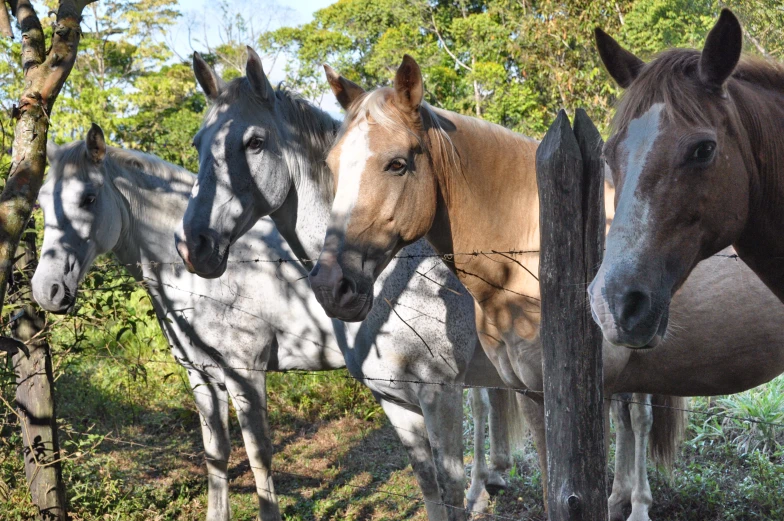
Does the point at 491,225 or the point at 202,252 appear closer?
the point at 491,225

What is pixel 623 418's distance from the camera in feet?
12.9

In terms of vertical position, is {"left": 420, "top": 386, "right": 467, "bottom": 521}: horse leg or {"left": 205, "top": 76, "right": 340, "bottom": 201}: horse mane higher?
{"left": 205, "top": 76, "right": 340, "bottom": 201}: horse mane

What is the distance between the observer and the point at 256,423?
380 centimetres

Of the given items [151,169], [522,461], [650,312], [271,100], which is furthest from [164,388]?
[650,312]

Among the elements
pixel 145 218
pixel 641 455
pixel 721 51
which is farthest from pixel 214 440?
pixel 721 51

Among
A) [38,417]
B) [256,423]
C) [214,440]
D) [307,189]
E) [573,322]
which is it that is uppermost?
[307,189]

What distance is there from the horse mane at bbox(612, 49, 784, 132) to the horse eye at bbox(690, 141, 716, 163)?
0.06 m

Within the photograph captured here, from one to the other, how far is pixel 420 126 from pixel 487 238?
1.67 ft

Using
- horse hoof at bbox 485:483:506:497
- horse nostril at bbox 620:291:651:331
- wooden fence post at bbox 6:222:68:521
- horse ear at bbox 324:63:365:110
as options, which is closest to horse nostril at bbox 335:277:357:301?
horse ear at bbox 324:63:365:110

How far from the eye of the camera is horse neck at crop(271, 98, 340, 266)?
10.9 feet

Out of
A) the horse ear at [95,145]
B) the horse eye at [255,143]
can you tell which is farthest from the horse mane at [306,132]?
the horse ear at [95,145]

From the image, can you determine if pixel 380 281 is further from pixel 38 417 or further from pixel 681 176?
pixel 38 417

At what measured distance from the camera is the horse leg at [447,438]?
2.93 metres

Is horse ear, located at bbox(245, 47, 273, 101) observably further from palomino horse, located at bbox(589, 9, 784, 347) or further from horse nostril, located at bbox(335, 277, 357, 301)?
palomino horse, located at bbox(589, 9, 784, 347)
